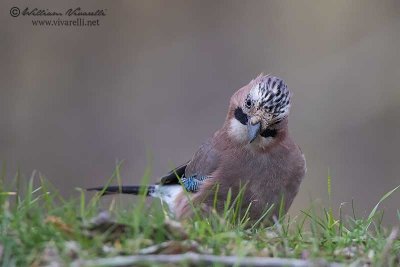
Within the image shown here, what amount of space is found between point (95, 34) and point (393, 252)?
7291mm

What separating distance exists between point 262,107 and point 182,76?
4.86 m

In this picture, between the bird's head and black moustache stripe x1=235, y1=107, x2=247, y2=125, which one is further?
black moustache stripe x1=235, y1=107, x2=247, y2=125

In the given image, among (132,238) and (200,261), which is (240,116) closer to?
(132,238)

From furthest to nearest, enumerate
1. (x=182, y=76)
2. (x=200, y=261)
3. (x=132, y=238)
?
1. (x=182, y=76)
2. (x=132, y=238)
3. (x=200, y=261)

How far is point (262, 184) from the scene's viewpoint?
579 cm

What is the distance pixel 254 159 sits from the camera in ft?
19.3

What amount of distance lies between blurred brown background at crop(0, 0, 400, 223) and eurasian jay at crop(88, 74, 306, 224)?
155 inches

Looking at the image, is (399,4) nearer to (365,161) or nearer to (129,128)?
(365,161)

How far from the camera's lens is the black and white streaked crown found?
A: 577 centimetres

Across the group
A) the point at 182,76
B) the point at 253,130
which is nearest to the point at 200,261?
the point at 253,130

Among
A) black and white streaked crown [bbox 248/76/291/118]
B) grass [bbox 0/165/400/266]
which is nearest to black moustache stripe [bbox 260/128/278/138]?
black and white streaked crown [bbox 248/76/291/118]
